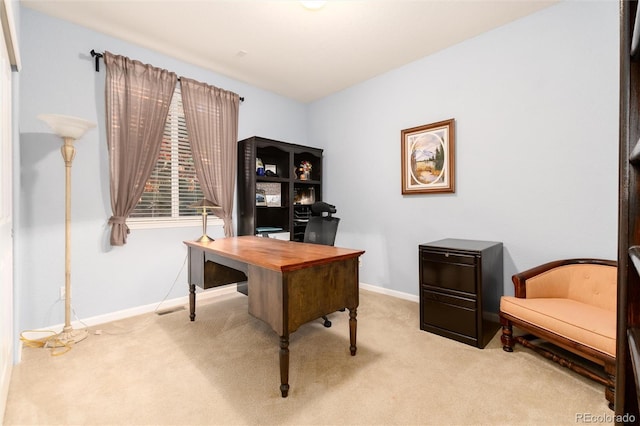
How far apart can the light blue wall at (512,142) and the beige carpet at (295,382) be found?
3.58 feet

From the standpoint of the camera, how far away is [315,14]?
8.46ft

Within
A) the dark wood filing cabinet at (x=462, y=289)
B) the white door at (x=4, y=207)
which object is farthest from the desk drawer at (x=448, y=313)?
the white door at (x=4, y=207)

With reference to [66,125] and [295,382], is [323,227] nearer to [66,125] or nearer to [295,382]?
[295,382]

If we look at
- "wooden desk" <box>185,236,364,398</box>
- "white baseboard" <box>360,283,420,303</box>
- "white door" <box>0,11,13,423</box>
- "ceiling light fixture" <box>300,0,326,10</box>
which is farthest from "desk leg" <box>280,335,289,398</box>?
"ceiling light fixture" <box>300,0,326,10</box>

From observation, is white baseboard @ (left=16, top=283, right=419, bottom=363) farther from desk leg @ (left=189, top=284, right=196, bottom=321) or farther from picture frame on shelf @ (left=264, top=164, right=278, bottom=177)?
picture frame on shelf @ (left=264, top=164, right=278, bottom=177)

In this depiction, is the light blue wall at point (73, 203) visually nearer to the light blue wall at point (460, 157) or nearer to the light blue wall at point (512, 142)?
the light blue wall at point (460, 157)

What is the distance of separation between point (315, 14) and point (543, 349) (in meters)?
3.16

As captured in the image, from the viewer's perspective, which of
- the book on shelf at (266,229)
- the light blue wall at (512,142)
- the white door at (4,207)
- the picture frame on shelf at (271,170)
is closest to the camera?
the white door at (4,207)

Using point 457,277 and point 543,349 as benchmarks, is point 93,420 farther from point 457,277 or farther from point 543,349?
point 543,349

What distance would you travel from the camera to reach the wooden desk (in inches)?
68.8

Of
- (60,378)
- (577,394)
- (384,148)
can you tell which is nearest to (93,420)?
(60,378)

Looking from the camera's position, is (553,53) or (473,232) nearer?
(553,53)

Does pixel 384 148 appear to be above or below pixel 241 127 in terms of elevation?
below

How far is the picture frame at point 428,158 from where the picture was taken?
3109 mm
